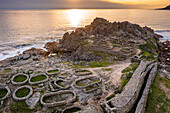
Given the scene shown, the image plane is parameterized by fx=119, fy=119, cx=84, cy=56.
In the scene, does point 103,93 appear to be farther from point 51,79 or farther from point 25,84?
point 25,84

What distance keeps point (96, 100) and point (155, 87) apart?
45.2ft

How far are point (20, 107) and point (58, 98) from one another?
6473mm

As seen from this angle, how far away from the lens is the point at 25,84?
26.2 m

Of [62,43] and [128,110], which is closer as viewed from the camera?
[128,110]

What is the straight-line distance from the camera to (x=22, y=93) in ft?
77.0

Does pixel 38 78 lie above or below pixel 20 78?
below

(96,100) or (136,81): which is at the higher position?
(136,81)

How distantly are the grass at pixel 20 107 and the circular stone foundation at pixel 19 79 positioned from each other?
5.59 m

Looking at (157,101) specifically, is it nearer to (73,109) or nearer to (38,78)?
(73,109)

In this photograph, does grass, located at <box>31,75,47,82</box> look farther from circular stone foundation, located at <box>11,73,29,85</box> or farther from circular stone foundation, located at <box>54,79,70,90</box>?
circular stone foundation, located at <box>54,79,70,90</box>

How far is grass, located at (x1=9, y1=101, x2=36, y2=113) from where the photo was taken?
1987 cm

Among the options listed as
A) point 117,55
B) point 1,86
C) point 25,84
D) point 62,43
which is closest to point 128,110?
point 25,84

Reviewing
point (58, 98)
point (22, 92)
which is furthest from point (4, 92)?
point (58, 98)

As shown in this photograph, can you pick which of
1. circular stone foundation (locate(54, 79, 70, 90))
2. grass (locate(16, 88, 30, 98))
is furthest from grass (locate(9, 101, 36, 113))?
circular stone foundation (locate(54, 79, 70, 90))
